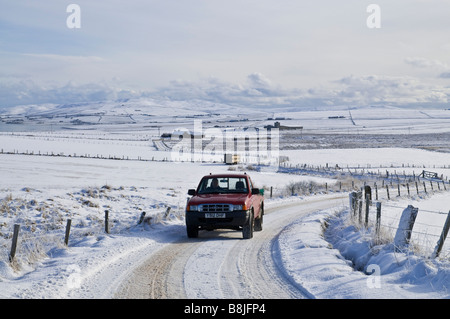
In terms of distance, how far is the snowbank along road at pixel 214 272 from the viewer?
774 cm

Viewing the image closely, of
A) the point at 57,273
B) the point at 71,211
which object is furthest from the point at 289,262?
the point at 71,211

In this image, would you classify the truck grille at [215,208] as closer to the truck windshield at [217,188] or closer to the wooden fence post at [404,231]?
the truck windshield at [217,188]

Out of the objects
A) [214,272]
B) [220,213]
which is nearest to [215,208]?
[220,213]

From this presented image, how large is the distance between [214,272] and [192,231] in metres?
4.42

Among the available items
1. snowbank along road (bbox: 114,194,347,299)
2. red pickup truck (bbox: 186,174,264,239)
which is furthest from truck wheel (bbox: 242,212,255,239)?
snowbank along road (bbox: 114,194,347,299)

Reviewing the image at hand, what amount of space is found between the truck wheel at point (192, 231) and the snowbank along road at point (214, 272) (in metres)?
0.25

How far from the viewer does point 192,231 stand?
13.6m

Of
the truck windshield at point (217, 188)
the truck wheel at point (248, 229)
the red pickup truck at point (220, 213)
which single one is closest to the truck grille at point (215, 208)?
the red pickup truck at point (220, 213)

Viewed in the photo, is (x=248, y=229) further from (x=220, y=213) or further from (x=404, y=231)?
(x=404, y=231)

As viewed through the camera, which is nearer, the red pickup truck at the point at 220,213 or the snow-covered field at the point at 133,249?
the snow-covered field at the point at 133,249

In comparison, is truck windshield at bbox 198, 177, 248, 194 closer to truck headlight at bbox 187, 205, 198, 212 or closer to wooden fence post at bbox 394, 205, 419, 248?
truck headlight at bbox 187, 205, 198, 212

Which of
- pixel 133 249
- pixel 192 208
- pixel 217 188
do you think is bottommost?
pixel 133 249
